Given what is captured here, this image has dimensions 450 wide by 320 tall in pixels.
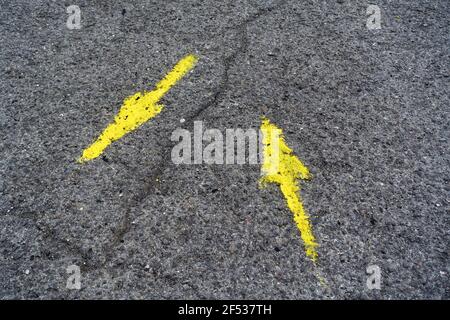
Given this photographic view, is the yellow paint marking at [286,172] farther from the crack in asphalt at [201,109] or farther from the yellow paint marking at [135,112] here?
the yellow paint marking at [135,112]

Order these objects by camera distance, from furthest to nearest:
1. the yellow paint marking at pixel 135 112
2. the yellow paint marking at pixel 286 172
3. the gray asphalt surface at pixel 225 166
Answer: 1. the yellow paint marking at pixel 135 112
2. the yellow paint marking at pixel 286 172
3. the gray asphalt surface at pixel 225 166

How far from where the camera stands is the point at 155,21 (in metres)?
3.40

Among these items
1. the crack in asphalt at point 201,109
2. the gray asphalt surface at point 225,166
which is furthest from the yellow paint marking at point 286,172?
the crack in asphalt at point 201,109

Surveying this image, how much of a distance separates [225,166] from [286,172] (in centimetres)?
38

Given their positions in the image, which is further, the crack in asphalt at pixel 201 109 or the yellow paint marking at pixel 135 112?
the yellow paint marking at pixel 135 112

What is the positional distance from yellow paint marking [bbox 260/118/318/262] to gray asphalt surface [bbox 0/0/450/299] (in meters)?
0.05

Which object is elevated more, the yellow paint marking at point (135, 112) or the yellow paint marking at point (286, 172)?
the yellow paint marking at point (135, 112)

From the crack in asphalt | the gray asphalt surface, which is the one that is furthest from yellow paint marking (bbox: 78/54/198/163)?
the crack in asphalt

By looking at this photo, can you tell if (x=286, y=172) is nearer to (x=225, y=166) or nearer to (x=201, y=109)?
(x=225, y=166)

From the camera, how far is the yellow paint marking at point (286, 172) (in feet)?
7.53

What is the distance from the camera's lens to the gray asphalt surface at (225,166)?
7.14 feet

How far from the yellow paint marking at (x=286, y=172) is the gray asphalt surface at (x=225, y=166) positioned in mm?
47

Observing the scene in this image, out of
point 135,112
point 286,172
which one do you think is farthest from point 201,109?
point 286,172

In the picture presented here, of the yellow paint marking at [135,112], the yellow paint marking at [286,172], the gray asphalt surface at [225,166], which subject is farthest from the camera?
the yellow paint marking at [135,112]
